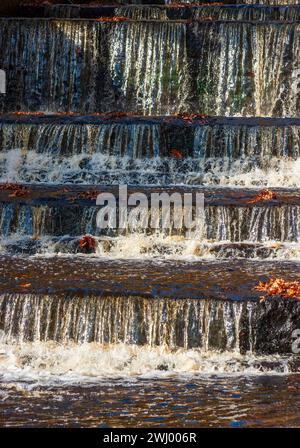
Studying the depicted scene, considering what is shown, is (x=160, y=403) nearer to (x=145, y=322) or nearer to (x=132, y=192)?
(x=145, y=322)

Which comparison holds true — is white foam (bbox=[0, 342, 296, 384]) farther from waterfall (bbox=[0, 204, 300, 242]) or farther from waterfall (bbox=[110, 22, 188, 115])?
waterfall (bbox=[110, 22, 188, 115])

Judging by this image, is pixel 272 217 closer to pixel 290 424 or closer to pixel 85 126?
pixel 85 126

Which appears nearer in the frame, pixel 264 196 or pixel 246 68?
pixel 264 196

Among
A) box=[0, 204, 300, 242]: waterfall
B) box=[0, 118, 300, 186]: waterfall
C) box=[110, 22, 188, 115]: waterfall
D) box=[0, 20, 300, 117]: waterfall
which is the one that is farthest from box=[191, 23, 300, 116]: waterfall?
box=[0, 204, 300, 242]: waterfall

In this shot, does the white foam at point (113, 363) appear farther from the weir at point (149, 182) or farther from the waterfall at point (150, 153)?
the waterfall at point (150, 153)

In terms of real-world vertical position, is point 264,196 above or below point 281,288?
above

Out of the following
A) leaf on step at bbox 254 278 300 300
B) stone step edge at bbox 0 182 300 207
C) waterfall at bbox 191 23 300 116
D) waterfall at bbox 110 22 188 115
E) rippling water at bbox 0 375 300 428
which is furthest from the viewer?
waterfall at bbox 110 22 188 115

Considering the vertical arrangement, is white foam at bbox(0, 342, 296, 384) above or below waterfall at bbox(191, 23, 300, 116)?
below

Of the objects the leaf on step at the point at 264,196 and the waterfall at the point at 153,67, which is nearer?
the leaf on step at the point at 264,196

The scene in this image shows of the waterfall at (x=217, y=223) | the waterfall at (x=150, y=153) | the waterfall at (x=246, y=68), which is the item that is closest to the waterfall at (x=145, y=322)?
the waterfall at (x=217, y=223)

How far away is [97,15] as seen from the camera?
24.5 m

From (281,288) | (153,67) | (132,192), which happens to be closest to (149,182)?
(132,192)
